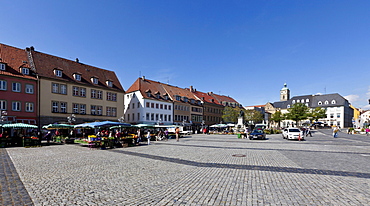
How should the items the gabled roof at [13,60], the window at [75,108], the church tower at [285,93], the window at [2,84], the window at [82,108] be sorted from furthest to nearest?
the church tower at [285,93] < the window at [82,108] < the window at [75,108] < the gabled roof at [13,60] < the window at [2,84]

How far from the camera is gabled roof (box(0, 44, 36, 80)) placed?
29.8 meters

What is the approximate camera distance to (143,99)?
4966 centimetres

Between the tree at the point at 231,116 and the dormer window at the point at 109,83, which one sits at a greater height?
the dormer window at the point at 109,83

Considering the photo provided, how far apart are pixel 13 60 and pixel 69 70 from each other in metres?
8.01

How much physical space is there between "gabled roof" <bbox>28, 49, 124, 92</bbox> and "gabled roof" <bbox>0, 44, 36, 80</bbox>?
1314 millimetres

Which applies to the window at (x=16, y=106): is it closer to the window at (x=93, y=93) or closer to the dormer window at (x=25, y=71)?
the dormer window at (x=25, y=71)

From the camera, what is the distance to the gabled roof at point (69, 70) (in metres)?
34.2

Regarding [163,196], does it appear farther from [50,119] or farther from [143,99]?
[143,99]

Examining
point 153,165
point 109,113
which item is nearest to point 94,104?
point 109,113

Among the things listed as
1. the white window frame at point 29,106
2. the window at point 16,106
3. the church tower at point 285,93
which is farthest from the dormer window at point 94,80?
the church tower at point 285,93

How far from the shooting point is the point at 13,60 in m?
31.7

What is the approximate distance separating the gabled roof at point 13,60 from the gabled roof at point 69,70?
1.31m

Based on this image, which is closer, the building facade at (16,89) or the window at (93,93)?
the building facade at (16,89)

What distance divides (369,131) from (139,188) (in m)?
48.2
